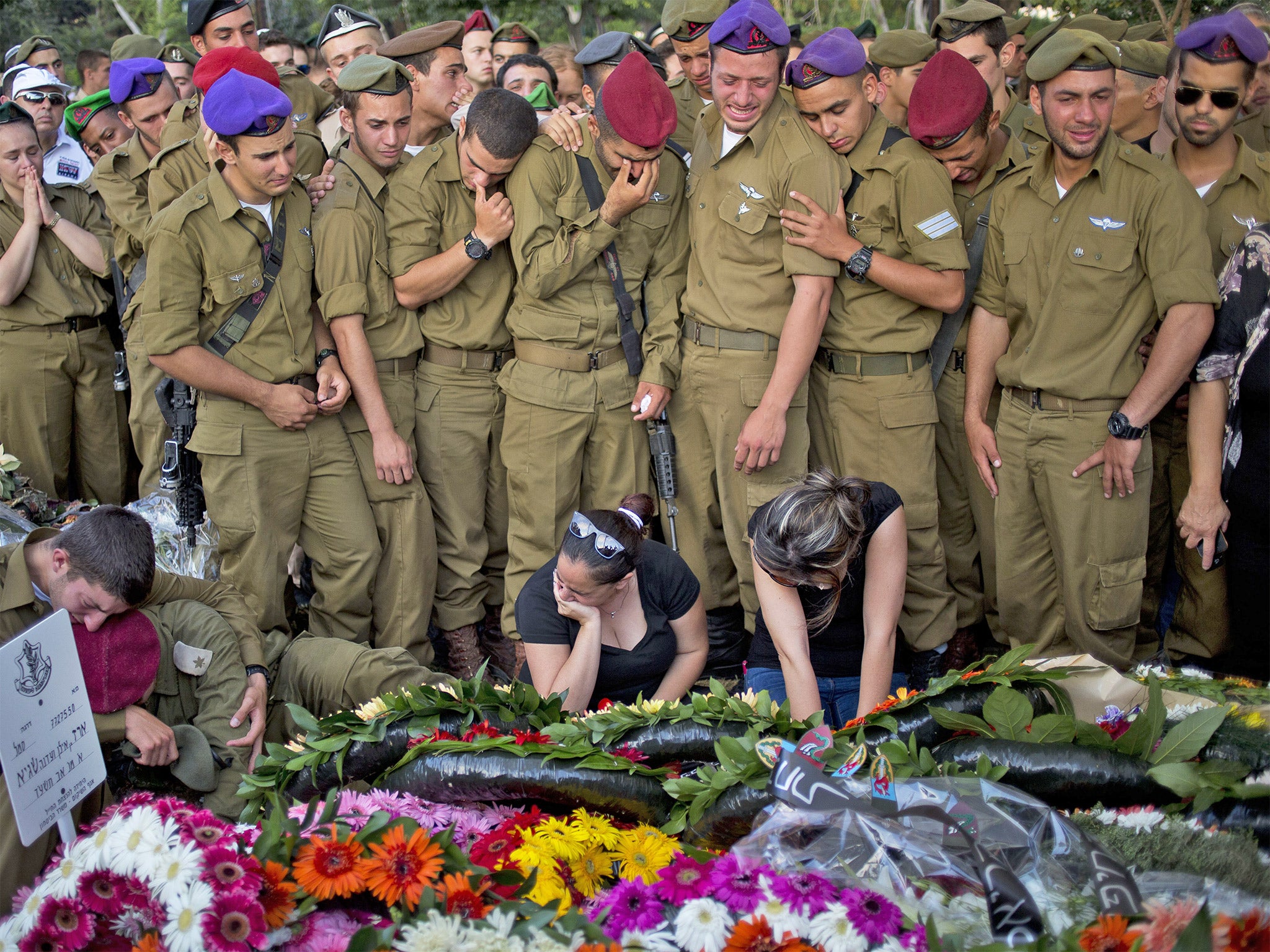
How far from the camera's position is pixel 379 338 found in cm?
471

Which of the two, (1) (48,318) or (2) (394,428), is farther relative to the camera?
(1) (48,318)

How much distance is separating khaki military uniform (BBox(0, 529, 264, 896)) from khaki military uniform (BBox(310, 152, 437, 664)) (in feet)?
3.02

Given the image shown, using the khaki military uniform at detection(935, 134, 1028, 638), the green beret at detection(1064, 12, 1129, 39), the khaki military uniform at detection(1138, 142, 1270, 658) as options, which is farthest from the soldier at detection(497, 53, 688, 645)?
the green beret at detection(1064, 12, 1129, 39)

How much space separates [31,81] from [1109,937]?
22.2 feet

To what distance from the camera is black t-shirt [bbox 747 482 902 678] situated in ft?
11.9

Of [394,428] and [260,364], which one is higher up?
[260,364]

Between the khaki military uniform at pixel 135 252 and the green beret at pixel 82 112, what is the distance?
1.31 meters

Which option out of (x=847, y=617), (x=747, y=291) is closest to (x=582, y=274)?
→ (x=747, y=291)

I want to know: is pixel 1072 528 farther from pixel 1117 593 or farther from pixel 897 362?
pixel 897 362

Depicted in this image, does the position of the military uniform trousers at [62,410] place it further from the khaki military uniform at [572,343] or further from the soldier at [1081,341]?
the soldier at [1081,341]

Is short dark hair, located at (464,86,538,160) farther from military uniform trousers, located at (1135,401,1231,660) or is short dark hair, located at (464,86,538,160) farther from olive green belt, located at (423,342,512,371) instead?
military uniform trousers, located at (1135,401,1231,660)

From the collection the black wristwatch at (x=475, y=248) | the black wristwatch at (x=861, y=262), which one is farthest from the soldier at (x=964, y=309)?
the black wristwatch at (x=475, y=248)

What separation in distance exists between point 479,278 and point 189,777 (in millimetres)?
2340

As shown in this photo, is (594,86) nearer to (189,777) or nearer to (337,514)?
(337,514)
